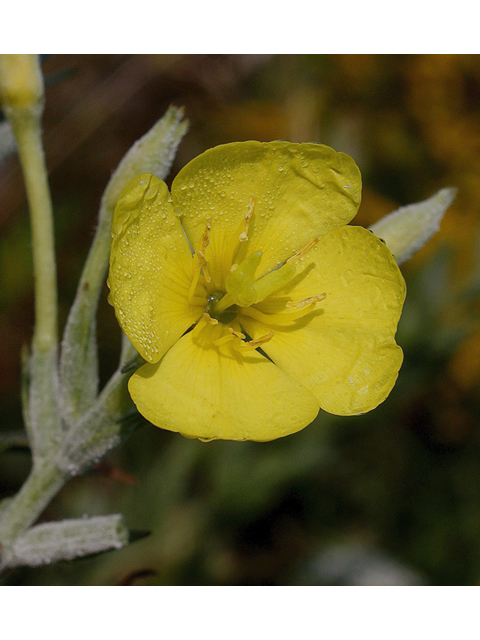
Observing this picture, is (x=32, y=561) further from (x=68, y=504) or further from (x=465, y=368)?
(x=465, y=368)

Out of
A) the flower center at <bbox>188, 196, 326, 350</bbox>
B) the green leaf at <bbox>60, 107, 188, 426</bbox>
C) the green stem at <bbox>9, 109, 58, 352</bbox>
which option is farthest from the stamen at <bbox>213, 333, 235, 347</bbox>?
the green stem at <bbox>9, 109, 58, 352</bbox>

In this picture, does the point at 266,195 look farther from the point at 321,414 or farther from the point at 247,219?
the point at 321,414

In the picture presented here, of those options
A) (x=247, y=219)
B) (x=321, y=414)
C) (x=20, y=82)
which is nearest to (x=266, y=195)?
(x=247, y=219)

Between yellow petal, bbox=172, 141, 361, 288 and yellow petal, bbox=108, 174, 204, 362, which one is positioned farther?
yellow petal, bbox=172, 141, 361, 288

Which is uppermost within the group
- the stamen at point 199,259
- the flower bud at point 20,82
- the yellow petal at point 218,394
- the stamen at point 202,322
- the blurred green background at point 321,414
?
the flower bud at point 20,82

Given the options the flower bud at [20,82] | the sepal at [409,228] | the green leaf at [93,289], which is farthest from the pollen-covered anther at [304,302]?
the flower bud at [20,82]

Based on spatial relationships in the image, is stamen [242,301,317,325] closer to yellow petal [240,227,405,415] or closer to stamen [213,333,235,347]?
yellow petal [240,227,405,415]

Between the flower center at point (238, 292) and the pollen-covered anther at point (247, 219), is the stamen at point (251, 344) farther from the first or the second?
the pollen-covered anther at point (247, 219)
